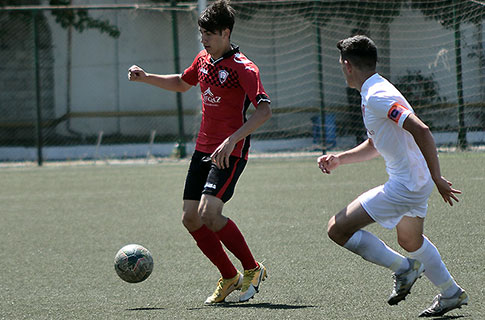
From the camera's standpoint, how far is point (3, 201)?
10117mm

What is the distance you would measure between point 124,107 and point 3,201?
9597mm

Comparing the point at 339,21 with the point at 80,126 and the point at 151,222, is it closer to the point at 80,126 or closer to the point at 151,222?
the point at 80,126

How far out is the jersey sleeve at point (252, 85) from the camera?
4.52 meters

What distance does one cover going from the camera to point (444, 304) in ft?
12.6

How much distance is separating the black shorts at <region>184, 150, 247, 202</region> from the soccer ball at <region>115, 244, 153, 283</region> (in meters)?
0.48

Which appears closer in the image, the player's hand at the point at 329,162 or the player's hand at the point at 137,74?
the player's hand at the point at 329,162

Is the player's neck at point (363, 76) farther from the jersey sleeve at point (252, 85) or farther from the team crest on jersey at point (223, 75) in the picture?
the team crest on jersey at point (223, 75)

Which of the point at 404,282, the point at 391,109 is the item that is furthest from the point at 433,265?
the point at 391,109

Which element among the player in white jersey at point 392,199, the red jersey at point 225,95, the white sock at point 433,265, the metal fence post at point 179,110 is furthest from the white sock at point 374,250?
the metal fence post at point 179,110

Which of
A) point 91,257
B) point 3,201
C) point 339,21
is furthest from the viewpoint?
point 339,21

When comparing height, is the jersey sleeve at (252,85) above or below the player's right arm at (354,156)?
above

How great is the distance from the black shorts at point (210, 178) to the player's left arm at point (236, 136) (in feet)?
0.48

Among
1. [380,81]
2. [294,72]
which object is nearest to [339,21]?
[294,72]

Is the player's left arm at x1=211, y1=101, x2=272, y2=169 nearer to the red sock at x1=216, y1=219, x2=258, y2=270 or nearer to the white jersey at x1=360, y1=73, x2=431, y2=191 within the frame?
the red sock at x1=216, y1=219, x2=258, y2=270
